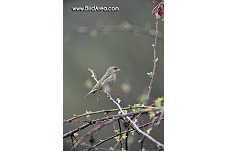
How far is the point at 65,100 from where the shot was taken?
206 cm

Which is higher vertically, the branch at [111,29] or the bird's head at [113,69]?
the branch at [111,29]

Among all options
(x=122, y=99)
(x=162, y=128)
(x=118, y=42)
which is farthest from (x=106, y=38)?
(x=162, y=128)

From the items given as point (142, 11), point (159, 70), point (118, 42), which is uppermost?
point (142, 11)

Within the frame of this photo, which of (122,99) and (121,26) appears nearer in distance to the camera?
(122,99)

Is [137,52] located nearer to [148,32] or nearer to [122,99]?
[148,32]

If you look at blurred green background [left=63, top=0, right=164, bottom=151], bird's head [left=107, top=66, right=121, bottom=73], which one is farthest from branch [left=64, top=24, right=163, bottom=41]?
bird's head [left=107, top=66, right=121, bottom=73]

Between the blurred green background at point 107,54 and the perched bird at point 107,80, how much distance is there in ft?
0.09

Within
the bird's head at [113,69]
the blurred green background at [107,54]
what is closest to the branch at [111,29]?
the blurred green background at [107,54]

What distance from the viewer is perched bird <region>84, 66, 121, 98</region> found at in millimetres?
2096

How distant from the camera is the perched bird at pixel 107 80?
2.10 m

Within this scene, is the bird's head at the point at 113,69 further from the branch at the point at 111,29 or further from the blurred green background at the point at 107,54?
the branch at the point at 111,29

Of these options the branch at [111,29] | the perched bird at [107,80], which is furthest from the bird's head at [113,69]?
the branch at [111,29]

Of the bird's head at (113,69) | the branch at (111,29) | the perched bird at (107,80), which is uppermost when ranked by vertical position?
the branch at (111,29)

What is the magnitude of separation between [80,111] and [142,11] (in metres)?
0.67
